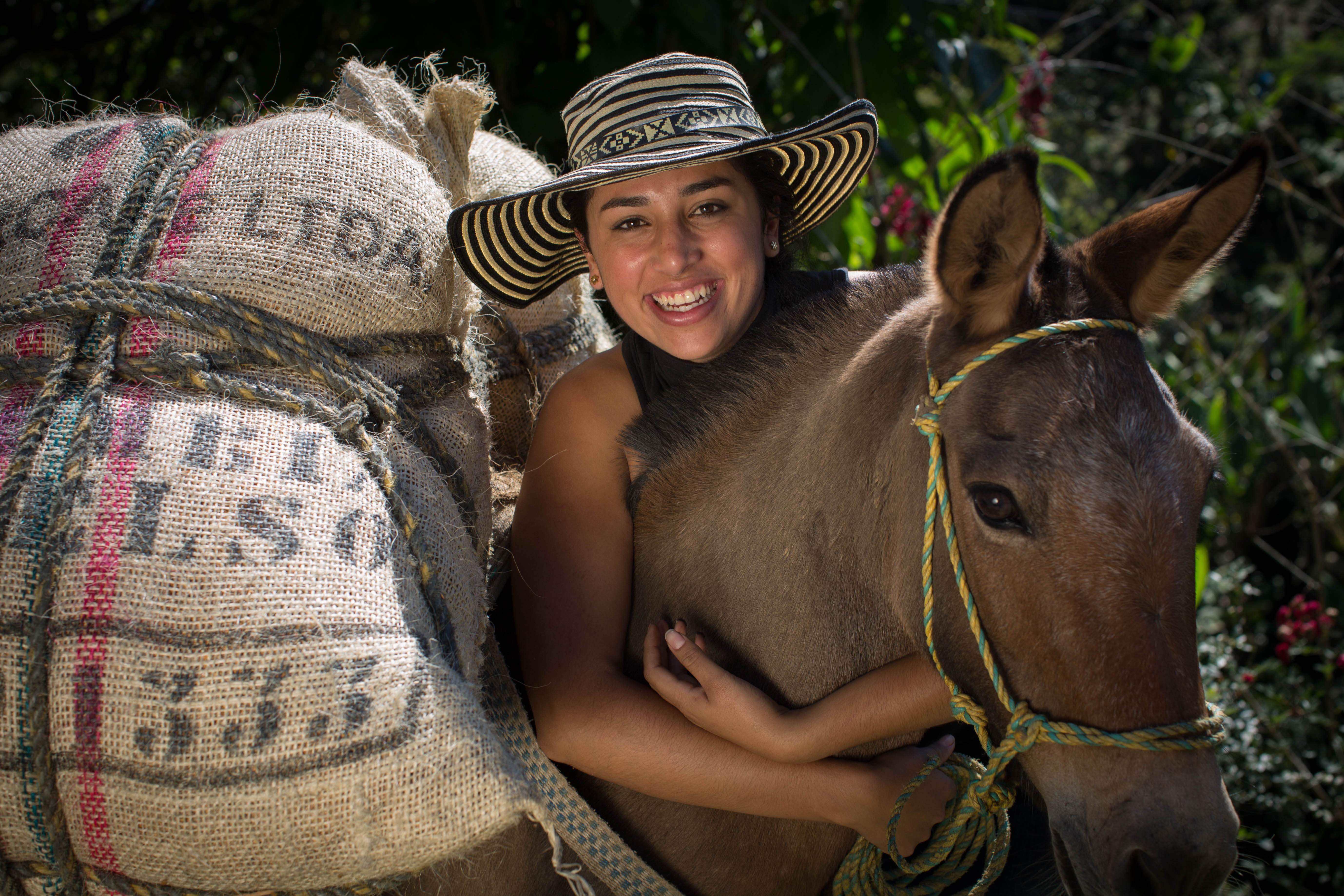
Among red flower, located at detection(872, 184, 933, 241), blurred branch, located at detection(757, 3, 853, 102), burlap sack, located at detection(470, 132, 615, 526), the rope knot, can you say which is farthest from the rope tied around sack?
red flower, located at detection(872, 184, 933, 241)

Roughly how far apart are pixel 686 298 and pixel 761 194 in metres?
0.40

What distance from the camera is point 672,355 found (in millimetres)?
2068

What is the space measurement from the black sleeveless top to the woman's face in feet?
0.28

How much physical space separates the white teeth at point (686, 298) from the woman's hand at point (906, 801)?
1.05 meters

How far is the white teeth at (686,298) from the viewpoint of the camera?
1.94 meters

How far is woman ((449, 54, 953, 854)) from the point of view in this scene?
5.54ft

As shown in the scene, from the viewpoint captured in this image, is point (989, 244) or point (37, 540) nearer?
point (37, 540)

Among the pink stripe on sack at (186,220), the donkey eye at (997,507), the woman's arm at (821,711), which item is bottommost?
the woman's arm at (821,711)

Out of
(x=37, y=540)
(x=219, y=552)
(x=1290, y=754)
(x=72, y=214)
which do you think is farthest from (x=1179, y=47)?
(x=37, y=540)

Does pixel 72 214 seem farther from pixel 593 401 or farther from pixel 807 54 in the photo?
pixel 807 54

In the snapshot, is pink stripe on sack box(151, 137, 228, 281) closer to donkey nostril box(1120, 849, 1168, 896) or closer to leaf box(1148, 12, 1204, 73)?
donkey nostril box(1120, 849, 1168, 896)

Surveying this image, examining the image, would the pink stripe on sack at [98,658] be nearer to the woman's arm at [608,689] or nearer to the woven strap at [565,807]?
the woven strap at [565,807]

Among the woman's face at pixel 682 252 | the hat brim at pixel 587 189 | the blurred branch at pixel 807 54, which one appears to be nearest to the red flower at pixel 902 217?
the blurred branch at pixel 807 54

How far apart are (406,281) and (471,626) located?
703 millimetres
